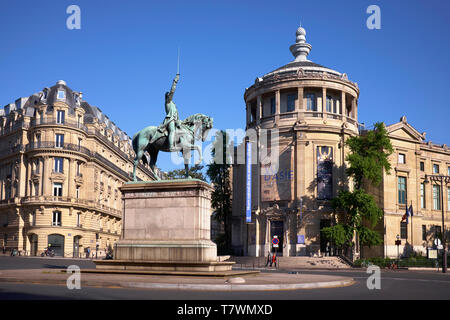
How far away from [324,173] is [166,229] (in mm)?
41914

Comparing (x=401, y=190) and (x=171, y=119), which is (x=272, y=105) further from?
(x=171, y=119)

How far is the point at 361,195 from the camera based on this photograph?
57188mm

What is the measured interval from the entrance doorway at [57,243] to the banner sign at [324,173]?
3504cm

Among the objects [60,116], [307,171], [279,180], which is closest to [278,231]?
[279,180]

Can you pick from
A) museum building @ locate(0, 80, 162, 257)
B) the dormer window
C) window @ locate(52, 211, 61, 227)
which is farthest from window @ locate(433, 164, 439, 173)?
window @ locate(52, 211, 61, 227)

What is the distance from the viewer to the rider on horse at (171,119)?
23391mm

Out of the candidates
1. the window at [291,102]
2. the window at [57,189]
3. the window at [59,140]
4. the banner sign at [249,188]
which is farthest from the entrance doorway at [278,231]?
the window at [59,140]

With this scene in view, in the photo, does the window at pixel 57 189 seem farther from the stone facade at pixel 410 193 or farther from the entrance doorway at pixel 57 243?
the stone facade at pixel 410 193

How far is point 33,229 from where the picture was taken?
69500 mm

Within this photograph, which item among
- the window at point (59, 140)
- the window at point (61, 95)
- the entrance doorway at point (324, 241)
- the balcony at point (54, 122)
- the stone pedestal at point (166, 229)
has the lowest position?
the entrance doorway at point (324, 241)

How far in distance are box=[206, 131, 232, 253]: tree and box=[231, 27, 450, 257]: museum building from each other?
3502mm

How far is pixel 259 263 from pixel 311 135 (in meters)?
16.7

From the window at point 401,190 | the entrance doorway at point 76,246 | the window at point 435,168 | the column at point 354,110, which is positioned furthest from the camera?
the window at point 435,168
